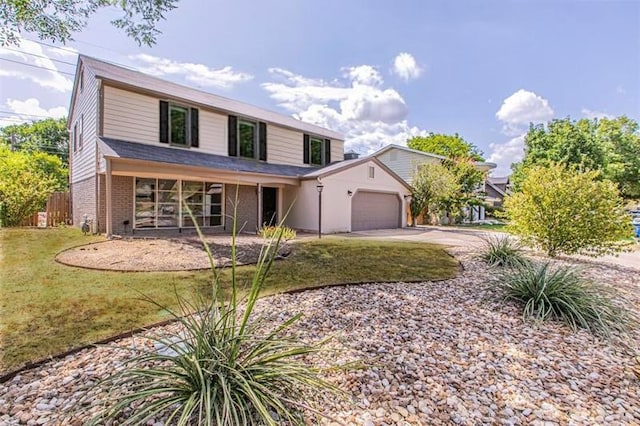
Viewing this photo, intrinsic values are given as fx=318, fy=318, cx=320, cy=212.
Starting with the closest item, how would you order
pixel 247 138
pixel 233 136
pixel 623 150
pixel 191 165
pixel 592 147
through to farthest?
pixel 191 165, pixel 233 136, pixel 247 138, pixel 592 147, pixel 623 150

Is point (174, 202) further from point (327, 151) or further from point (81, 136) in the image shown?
point (327, 151)

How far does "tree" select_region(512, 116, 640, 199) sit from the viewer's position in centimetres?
2400

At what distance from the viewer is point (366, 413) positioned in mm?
2271

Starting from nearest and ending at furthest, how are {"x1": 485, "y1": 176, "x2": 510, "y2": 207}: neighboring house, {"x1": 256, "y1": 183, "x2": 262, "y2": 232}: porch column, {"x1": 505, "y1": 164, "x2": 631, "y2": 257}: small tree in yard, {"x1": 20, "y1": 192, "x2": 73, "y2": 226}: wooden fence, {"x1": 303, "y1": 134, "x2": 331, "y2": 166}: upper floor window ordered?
{"x1": 505, "y1": 164, "x2": 631, "y2": 257}: small tree in yard → {"x1": 20, "y1": 192, "x2": 73, "y2": 226}: wooden fence → {"x1": 256, "y1": 183, "x2": 262, "y2": 232}: porch column → {"x1": 303, "y1": 134, "x2": 331, "y2": 166}: upper floor window → {"x1": 485, "y1": 176, "x2": 510, "y2": 207}: neighboring house

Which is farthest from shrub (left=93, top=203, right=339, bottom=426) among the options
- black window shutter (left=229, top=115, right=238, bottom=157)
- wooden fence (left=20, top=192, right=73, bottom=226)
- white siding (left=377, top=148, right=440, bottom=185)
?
white siding (left=377, top=148, right=440, bottom=185)

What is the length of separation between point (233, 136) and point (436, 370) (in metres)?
13.4

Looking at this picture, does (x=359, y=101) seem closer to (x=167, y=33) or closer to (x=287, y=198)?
(x=287, y=198)

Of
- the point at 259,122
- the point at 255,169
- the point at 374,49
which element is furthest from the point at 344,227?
the point at 374,49

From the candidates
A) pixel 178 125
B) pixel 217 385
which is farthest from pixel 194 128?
pixel 217 385

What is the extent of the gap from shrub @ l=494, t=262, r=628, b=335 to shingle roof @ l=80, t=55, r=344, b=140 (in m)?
12.6

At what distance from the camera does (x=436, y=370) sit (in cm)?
287

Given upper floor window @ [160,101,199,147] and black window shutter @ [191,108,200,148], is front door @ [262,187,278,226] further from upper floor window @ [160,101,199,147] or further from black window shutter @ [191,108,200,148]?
upper floor window @ [160,101,199,147]

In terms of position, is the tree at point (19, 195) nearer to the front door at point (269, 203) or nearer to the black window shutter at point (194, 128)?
the black window shutter at point (194, 128)

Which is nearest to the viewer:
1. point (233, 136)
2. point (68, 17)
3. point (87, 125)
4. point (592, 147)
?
point (68, 17)
